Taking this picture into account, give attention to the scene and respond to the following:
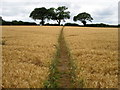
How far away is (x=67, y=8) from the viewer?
472ft

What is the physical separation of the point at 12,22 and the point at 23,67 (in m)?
123

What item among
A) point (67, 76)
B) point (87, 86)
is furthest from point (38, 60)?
point (87, 86)

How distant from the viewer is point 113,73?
11.3 metres

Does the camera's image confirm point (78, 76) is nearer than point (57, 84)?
No

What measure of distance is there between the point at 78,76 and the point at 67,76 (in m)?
0.88

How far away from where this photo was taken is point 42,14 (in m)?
142

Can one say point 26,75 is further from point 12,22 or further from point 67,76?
point 12,22

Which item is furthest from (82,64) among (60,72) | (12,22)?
(12,22)

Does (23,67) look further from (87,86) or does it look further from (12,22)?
(12,22)

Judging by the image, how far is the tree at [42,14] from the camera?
139000 millimetres

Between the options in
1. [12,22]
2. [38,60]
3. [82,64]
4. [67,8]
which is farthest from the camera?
[67,8]

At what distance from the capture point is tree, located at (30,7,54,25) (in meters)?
139

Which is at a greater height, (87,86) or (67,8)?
(67,8)

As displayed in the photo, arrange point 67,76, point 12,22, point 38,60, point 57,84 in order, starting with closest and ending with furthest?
point 57,84, point 67,76, point 38,60, point 12,22
